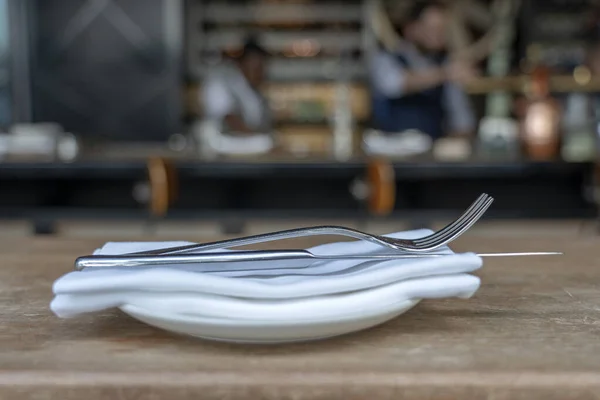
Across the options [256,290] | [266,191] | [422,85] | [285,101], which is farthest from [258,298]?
[285,101]

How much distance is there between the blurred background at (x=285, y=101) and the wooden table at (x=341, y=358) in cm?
214

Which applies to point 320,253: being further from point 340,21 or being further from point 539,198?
point 340,21

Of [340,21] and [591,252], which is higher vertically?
[340,21]

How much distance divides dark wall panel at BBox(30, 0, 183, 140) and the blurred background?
A: 0.01 metres

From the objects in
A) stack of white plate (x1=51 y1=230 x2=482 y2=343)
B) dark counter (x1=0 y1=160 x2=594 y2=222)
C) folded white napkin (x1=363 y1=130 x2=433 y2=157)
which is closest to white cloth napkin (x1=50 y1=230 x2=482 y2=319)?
stack of white plate (x1=51 y1=230 x2=482 y2=343)

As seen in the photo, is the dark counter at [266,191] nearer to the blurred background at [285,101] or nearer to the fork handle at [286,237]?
the blurred background at [285,101]

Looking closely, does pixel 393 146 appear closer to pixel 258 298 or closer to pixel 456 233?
pixel 456 233

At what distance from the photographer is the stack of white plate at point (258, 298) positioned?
0.47m

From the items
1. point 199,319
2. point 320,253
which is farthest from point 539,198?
point 199,319

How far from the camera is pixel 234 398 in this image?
44 cm

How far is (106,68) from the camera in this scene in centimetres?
540

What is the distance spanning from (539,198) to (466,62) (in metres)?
2.71

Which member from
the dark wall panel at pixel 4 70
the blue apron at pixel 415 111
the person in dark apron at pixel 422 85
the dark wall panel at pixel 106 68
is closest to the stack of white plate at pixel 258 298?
the person in dark apron at pixel 422 85

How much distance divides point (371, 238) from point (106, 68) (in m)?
5.26
